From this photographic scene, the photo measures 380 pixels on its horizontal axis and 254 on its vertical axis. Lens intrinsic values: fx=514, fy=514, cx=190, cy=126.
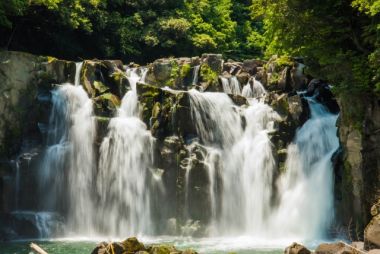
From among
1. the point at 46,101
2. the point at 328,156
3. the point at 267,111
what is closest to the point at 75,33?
the point at 46,101

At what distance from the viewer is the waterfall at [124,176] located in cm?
2525

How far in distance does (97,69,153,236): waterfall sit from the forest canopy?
7.87m

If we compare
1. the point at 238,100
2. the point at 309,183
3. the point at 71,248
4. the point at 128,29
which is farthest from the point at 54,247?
the point at 128,29

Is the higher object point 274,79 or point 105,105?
point 274,79

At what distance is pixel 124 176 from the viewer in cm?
2580

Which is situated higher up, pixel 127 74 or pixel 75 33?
pixel 75 33

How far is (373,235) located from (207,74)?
17.0 m

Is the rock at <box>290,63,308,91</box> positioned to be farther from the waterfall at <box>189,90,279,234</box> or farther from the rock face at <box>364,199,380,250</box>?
the rock face at <box>364,199,380,250</box>

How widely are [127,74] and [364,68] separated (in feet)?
51.2

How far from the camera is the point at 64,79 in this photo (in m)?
27.9

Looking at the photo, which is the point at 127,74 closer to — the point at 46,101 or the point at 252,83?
the point at 46,101

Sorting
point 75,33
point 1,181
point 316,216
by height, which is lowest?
point 316,216

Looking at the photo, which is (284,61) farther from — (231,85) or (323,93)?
(231,85)

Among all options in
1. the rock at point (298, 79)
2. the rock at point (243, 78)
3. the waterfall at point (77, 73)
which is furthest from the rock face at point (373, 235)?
the waterfall at point (77, 73)
